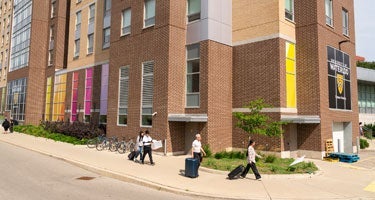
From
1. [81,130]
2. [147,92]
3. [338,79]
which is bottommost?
[81,130]

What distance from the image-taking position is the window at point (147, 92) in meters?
20.6

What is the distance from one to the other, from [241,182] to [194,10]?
12.9 m

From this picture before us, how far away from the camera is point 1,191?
9.84 metres

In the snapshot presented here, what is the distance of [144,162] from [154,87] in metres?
5.76

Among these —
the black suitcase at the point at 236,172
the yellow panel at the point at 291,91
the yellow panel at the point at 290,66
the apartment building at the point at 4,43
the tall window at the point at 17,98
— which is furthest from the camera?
the apartment building at the point at 4,43

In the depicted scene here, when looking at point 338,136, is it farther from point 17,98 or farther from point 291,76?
point 17,98

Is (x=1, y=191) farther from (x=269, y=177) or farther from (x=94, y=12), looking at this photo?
(x=94, y=12)

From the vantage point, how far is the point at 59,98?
35.3 meters

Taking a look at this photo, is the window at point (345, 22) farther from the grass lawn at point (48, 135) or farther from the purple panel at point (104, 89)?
the grass lawn at point (48, 135)

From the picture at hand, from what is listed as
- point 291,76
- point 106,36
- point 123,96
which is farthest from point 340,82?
point 106,36

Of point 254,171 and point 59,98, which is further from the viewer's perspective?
point 59,98

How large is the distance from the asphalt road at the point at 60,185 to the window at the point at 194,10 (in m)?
12.1

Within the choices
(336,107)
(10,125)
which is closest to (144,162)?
(336,107)

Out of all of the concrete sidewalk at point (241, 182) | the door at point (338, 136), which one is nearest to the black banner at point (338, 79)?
the door at point (338, 136)
